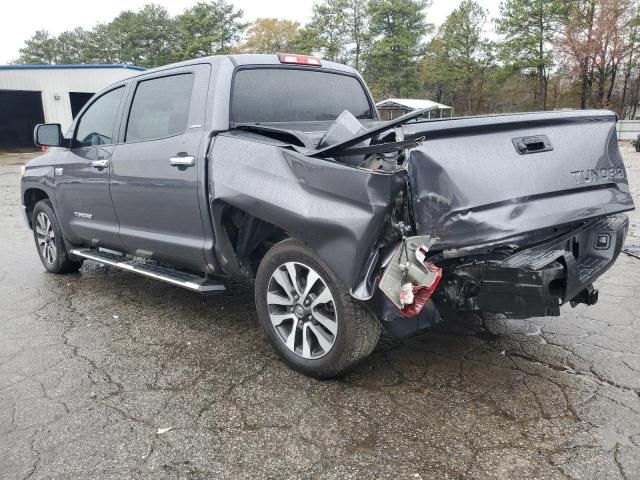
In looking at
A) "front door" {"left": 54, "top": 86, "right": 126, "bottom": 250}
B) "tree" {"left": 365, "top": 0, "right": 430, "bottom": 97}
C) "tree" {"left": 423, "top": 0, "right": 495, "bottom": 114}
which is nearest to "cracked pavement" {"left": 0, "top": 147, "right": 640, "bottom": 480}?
"front door" {"left": 54, "top": 86, "right": 126, "bottom": 250}

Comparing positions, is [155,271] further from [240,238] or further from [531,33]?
[531,33]

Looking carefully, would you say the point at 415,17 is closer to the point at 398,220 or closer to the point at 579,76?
the point at 579,76

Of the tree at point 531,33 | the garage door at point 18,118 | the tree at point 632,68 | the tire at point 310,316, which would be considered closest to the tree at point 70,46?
the garage door at point 18,118

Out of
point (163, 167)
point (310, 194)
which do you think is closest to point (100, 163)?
point (163, 167)

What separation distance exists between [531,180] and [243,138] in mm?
1661

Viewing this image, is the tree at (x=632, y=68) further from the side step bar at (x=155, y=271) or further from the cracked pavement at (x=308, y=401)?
the side step bar at (x=155, y=271)

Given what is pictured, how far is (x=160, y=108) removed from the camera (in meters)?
3.86

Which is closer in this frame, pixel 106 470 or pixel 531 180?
pixel 106 470

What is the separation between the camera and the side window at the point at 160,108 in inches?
142

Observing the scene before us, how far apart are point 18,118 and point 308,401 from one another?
1481 inches

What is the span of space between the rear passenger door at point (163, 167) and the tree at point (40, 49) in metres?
82.4

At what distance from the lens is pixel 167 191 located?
3.56 m

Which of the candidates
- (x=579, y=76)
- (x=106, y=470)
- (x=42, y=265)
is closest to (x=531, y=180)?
(x=106, y=470)

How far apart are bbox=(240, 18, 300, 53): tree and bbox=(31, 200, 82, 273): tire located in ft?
183
